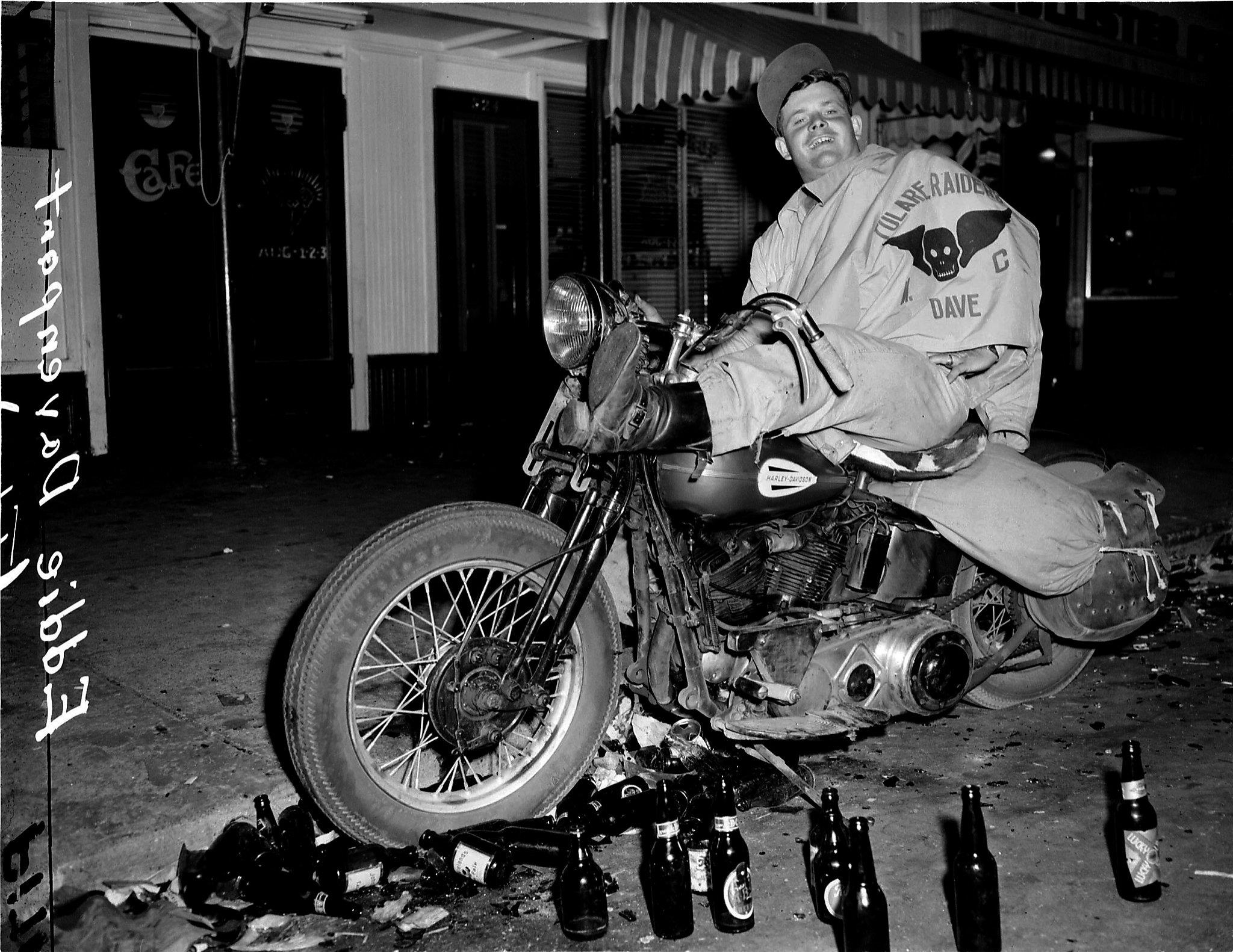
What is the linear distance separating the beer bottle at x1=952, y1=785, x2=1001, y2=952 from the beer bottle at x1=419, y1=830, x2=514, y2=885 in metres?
1.15

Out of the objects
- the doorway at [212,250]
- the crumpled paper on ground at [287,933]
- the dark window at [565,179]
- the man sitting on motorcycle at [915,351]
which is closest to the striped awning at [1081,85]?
the dark window at [565,179]

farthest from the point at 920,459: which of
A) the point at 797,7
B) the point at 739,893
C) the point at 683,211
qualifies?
the point at 797,7

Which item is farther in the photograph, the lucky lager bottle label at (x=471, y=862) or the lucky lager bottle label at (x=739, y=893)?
the lucky lager bottle label at (x=471, y=862)

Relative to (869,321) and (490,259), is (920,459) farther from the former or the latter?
(490,259)

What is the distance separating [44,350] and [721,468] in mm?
1984

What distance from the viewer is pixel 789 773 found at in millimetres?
3479

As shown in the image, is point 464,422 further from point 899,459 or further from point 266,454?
point 899,459

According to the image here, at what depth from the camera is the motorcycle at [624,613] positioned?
9.89ft

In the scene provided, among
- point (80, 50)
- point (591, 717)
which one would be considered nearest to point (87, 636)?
point (591, 717)

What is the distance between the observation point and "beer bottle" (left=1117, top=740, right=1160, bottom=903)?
290 cm

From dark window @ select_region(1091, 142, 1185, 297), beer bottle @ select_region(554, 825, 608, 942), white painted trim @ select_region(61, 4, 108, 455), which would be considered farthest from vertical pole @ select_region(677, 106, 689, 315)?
beer bottle @ select_region(554, 825, 608, 942)

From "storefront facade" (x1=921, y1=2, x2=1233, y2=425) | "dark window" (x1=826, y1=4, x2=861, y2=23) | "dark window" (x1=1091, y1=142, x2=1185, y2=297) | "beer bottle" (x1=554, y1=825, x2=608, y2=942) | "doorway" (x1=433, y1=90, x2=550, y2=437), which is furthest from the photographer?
"dark window" (x1=1091, y1=142, x2=1185, y2=297)

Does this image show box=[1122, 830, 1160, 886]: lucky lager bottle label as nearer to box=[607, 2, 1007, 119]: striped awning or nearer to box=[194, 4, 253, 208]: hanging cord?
box=[607, 2, 1007, 119]: striped awning

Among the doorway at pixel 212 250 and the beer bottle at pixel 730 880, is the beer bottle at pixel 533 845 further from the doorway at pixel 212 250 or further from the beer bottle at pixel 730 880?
the doorway at pixel 212 250
